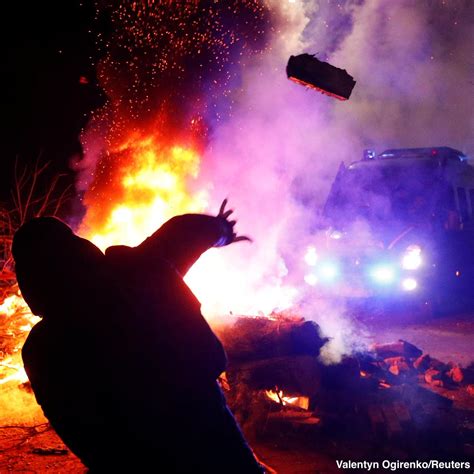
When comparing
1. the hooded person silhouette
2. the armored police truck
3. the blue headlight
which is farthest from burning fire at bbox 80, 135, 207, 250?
the hooded person silhouette

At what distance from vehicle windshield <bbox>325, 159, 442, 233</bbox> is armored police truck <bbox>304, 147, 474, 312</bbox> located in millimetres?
26

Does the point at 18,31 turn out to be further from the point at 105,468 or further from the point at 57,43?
the point at 105,468

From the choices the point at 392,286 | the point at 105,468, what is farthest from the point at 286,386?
the point at 392,286

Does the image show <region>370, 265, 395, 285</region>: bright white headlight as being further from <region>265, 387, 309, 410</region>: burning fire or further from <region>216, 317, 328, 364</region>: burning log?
<region>265, 387, 309, 410</region>: burning fire

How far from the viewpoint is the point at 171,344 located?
1.16m

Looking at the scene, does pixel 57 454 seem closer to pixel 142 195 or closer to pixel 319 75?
pixel 142 195

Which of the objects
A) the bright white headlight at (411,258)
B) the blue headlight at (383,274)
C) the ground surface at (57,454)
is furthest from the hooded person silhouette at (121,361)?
the bright white headlight at (411,258)

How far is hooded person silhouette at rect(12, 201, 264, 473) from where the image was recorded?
3.71 feet

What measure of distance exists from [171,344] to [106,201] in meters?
8.06

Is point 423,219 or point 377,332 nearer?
point 377,332

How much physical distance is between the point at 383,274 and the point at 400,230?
1393mm

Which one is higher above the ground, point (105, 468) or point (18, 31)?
point (18, 31)

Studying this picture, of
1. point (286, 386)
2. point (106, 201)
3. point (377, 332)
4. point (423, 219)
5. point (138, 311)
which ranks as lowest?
point (138, 311)

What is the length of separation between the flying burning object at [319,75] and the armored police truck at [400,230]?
717 cm
